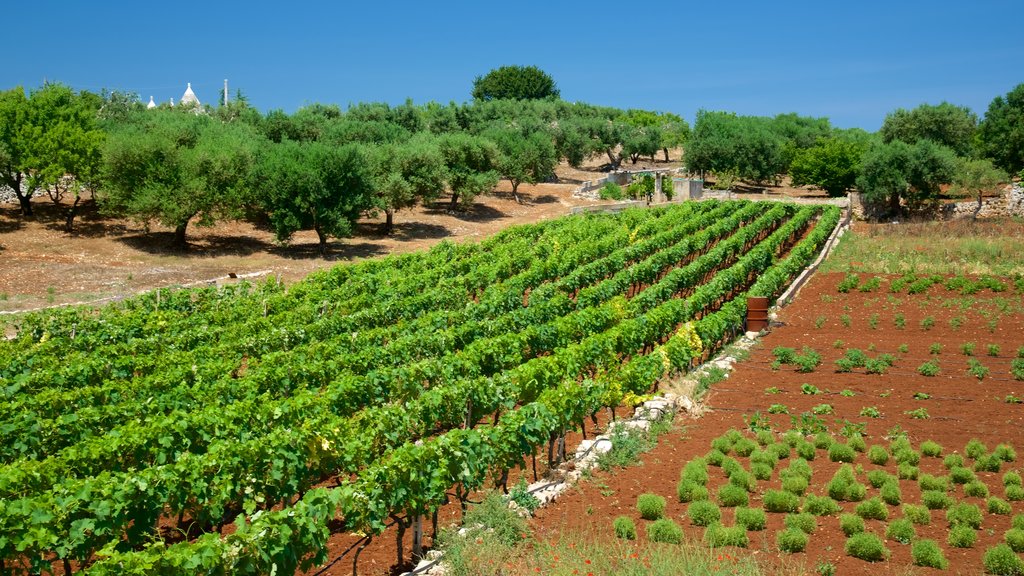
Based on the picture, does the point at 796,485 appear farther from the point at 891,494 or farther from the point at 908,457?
the point at 908,457

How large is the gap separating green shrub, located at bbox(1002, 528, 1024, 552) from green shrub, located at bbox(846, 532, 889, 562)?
1.53 m

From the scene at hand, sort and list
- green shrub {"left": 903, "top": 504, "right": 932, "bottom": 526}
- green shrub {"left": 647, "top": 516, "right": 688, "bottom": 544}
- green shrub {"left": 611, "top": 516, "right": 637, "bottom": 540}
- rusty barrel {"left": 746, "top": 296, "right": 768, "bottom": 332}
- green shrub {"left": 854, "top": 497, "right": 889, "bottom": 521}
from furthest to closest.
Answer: rusty barrel {"left": 746, "top": 296, "right": 768, "bottom": 332}
green shrub {"left": 854, "top": 497, "right": 889, "bottom": 521}
green shrub {"left": 903, "top": 504, "right": 932, "bottom": 526}
green shrub {"left": 611, "top": 516, "right": 637, "bottom": 540}
green shrub {"left": 647, "top": 516, "right": 688, "bottom": 544}

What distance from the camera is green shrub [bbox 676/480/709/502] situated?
482 inches

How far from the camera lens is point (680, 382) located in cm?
1819

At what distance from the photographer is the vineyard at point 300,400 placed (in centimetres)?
949

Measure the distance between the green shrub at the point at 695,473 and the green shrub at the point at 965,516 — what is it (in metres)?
3.27

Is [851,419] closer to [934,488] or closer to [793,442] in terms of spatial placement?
[793,442]

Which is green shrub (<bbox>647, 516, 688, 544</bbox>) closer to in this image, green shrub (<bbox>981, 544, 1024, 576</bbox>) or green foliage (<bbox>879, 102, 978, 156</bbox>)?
green shrub (<bbox>981, 544, 1024, 576</bbox>)

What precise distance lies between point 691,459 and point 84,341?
13471 mm

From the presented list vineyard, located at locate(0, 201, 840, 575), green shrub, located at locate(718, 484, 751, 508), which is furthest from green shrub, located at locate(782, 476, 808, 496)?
vineyard, located at locate(0, 201, 840, 575)

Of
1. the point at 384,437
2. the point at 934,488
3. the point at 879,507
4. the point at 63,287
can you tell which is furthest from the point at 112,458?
the point at 63,287

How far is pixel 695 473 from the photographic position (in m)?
13.0

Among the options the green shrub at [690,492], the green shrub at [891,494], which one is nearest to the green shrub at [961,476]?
the green shrub at [891,494]

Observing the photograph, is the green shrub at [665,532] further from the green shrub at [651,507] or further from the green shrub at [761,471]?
the green shrub at [761,471]
